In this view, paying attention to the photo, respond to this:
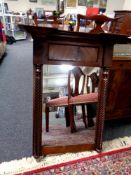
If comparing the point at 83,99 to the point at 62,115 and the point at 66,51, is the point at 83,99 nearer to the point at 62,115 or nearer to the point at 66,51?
the point at 62,115

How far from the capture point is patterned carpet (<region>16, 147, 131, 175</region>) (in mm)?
1486

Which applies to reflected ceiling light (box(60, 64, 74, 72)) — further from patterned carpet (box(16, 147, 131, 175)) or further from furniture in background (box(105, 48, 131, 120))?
patterned carpet (box(16, 147, 131, 175))

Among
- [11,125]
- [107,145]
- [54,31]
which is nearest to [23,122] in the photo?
[11,125]

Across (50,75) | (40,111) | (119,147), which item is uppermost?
(50,75)

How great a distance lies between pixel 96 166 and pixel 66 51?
957 millimetres

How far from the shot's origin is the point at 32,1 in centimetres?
753

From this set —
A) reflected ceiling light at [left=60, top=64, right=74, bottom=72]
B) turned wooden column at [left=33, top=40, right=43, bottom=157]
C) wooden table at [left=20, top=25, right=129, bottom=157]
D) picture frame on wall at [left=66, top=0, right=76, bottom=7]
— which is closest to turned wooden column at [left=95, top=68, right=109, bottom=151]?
wooden table at [left=20, top=25, right=129, bottom=157]

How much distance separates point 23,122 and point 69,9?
6.43 m

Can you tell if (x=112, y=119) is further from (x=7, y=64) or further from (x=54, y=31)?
(x=7, y=64)

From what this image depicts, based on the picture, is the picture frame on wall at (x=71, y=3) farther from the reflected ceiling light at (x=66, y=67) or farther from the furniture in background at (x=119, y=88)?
the reflected ceiling light at (x=66, y=67)

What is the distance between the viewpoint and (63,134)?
1.84 m

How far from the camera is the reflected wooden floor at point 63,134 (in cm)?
171

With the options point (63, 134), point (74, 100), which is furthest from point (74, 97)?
point (63, 134)

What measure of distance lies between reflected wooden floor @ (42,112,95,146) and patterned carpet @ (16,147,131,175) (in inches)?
7.1
